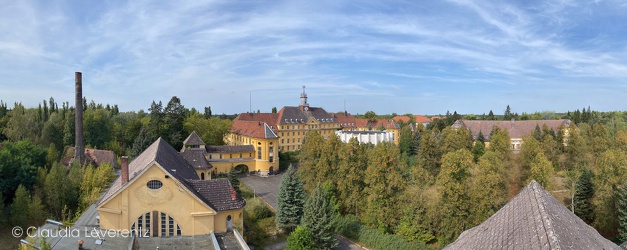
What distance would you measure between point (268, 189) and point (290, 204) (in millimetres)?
15763

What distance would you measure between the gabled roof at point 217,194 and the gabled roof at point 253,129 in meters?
29.1

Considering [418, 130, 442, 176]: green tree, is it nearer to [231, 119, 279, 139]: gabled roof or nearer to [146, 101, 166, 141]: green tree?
[231, 119, 279, 139]: gabled roof

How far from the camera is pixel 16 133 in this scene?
5706 centimetres

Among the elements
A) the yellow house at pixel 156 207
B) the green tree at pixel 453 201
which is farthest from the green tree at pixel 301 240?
the green tree at pixel 453 201

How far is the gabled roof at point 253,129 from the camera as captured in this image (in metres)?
55.0

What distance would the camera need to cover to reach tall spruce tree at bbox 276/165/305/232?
29.9 metres

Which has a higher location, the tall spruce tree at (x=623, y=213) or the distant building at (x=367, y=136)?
the distant building at (x=367, y=136)

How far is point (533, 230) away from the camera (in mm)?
8047

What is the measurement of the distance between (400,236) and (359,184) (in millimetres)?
6104

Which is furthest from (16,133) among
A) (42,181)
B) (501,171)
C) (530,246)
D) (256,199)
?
(530,246)

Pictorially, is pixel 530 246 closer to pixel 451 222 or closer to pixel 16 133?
pixel 451 222

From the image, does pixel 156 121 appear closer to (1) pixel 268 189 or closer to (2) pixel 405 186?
(1) pixel 268 189

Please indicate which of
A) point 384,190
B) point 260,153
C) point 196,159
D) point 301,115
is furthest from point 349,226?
point 301,115

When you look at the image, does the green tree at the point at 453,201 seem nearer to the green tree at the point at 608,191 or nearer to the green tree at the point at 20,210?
the green tree at the point at 608,191
